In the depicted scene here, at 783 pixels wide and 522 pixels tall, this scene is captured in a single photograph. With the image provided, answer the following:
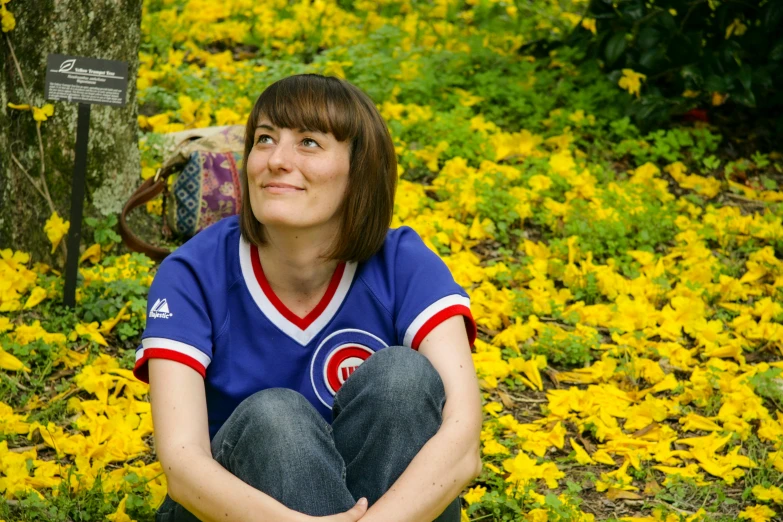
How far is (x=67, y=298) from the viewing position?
344 centimetres

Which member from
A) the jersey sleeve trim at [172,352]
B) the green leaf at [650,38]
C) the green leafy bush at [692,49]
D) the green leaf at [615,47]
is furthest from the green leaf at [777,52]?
the jersey sleeve trim at [172,352]

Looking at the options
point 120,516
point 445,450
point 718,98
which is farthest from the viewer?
point 718,98

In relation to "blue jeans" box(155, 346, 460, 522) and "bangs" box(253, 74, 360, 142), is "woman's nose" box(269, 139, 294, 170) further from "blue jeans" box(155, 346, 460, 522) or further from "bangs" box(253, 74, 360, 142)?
"blue jeans" box(155, 346, 460, 522)

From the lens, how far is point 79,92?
332 cm

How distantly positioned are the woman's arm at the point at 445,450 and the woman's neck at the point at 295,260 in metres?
0.32

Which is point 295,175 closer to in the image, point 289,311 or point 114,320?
point 289,311

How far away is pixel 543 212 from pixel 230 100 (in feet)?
6.32

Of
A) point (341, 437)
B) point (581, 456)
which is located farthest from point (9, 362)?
point (581, 456)

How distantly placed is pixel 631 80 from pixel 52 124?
3114 mm

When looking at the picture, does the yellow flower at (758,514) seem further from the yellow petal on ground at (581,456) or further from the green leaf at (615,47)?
the green leaf at (615,47)

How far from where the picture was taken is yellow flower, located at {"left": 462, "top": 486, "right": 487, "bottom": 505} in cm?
271

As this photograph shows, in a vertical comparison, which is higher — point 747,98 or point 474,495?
point 747,98

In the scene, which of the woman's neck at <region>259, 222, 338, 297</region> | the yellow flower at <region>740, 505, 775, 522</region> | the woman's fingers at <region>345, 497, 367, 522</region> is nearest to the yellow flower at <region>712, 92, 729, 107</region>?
the yellow flower at <region>740, 505, 775, 522</region>

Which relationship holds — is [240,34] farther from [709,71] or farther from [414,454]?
[414,454]
